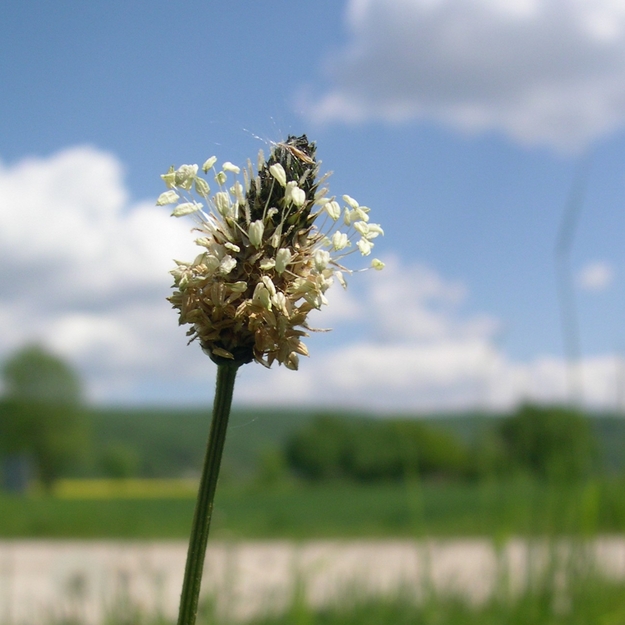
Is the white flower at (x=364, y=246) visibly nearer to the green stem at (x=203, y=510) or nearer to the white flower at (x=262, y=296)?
the white flower at (x=262, y=296)

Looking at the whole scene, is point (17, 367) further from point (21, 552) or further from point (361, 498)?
point (21, 552)

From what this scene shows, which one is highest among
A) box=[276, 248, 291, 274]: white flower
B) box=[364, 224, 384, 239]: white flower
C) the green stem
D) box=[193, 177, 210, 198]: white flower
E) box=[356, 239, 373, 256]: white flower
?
box=[193, 177, 210, 198]: white flower

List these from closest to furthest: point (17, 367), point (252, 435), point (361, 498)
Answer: point (361, 498), point (17, 367), point (252, 435)

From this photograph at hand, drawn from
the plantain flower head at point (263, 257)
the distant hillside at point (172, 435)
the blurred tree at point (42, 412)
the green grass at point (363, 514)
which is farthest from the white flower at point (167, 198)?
the blurred tree at point (42, 412)

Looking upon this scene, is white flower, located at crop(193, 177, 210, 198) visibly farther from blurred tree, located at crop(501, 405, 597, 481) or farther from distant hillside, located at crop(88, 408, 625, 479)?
distant hillside, located at crop(88, 408, 625, 479)

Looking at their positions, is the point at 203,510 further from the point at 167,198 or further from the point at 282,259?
the point at 167,198

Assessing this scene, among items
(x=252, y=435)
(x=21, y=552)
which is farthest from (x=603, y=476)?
(x=252, y=435)

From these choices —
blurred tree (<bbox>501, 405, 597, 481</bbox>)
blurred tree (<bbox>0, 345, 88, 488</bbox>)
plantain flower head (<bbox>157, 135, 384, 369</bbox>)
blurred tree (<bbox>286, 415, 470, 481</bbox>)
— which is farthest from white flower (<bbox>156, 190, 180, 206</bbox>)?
blurred tree (<bbox>0, 345, 88, 488</bbox>)
